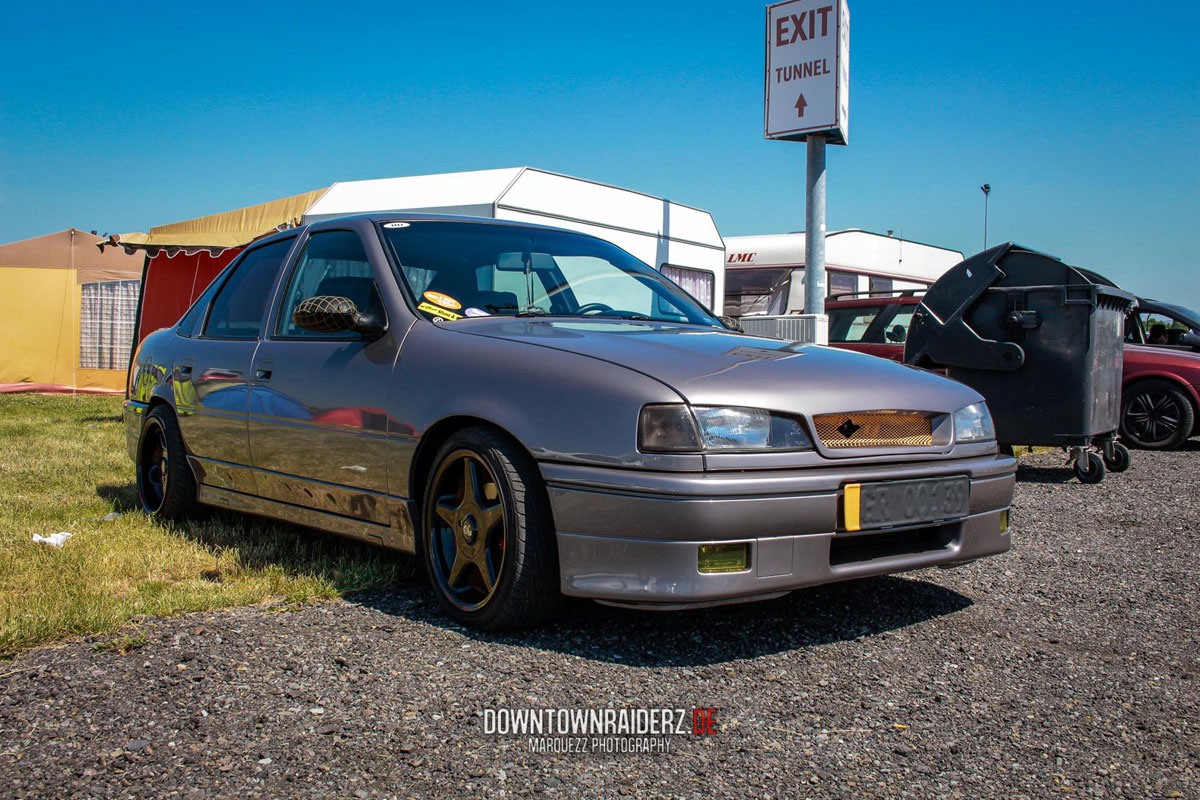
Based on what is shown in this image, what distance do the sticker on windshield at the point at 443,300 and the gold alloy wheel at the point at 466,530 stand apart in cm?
68

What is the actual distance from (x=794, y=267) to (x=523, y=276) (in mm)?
13861

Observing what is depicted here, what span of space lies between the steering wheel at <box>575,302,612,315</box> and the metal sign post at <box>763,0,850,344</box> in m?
8.40

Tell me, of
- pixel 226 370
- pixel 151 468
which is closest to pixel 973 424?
pixel 226 370

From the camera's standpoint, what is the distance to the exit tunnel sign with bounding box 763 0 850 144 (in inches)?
485

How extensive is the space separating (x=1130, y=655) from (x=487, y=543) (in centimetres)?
201

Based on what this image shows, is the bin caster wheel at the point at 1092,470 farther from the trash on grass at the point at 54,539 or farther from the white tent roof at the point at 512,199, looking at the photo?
the trash on grass at the point at 54,539

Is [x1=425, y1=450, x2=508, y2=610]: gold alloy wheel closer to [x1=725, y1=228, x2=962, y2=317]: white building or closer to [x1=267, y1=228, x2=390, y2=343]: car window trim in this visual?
[x1=267, y1=228, x2=390, y2=343]: car window trim

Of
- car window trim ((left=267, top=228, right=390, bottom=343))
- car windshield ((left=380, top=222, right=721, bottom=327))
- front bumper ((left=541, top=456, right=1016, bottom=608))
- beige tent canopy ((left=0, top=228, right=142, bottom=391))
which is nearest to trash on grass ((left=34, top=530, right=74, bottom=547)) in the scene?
car window trim ((left=267, top=228, right=390, bottom=343))

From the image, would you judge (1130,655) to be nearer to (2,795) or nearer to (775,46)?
(2,795)

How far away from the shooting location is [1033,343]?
706 centimetres

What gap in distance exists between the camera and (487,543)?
3.20 m

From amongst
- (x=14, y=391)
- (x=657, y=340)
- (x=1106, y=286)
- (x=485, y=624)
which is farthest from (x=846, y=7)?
(x=14, y=391)

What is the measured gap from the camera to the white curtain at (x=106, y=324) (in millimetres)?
16312

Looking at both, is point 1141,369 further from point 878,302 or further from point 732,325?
point 732,325
